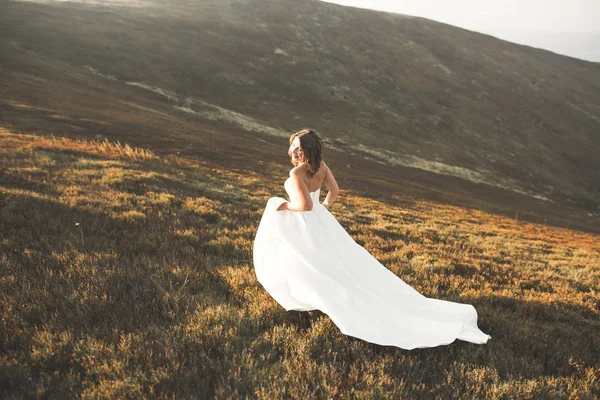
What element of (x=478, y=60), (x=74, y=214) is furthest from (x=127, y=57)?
(x=478, y=60)

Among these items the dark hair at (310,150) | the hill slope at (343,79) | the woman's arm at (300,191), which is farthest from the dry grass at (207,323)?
the hill slope at (343,79)

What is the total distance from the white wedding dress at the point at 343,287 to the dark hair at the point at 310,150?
445 millimetres

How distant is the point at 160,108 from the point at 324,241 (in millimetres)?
47425

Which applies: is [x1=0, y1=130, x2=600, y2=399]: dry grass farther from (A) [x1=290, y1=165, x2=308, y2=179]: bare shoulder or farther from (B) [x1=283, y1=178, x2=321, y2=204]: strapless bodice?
(A) [x1=290, y1=165, x2=308, y2=179]: bare shoulder

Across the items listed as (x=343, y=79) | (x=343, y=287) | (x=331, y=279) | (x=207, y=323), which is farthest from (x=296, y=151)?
(x=343, y=79)

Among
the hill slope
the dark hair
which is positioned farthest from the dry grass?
the hill slope

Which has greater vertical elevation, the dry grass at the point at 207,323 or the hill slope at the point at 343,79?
the hill slope at the point at 343,79

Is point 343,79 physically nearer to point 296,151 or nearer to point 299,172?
point 296,151

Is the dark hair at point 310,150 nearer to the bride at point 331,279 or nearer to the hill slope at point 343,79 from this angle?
the bride at point 331,279

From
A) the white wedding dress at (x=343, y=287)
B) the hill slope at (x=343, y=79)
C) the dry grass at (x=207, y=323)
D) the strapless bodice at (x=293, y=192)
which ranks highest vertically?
the hill slope at (x=343, y=79)

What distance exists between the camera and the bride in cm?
515

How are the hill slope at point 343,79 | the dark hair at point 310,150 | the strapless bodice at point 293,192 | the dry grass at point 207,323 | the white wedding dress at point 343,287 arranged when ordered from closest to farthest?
the dry grass at point 207,323 → the white wedding dress at point 343,287 → the dark hair at point 310,150 → the strapless bodice at point 293,192 → the hill slope at point 343,79

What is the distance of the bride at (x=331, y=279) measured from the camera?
5148 millimetres

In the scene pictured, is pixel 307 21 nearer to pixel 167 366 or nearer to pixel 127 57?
pixel 127 57
